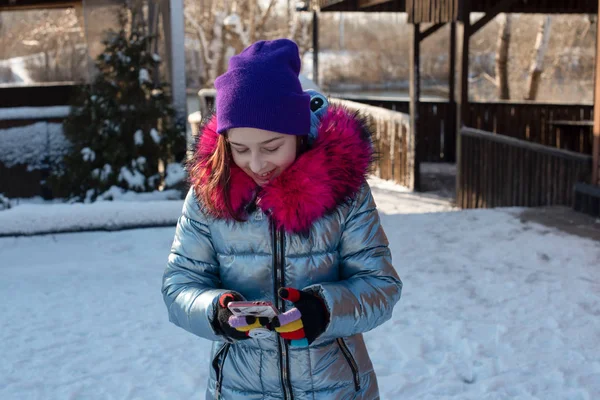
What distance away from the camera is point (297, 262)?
87.9 inches

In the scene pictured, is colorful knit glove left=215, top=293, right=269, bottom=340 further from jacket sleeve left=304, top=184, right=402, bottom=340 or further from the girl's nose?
the girl's nose

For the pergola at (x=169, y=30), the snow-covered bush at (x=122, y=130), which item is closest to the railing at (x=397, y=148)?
the pergola at (x=169, y=30)

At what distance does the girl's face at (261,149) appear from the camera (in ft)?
7.14

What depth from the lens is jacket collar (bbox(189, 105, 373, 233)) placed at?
221 cm

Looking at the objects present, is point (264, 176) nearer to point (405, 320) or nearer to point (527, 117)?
point (405, 320)

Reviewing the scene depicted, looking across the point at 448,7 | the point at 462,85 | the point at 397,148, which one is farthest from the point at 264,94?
the point at 397,148

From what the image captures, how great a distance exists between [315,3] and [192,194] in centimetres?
1294

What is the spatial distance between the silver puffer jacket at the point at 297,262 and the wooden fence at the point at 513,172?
6348 millimetres

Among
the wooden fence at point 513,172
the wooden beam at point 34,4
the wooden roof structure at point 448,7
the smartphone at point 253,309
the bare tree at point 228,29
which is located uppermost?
the bare tree at point 228,29

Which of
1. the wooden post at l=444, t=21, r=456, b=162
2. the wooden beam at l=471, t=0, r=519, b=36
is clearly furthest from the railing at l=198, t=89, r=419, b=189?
the wooden post at l=444, t=21, r=456, b=162

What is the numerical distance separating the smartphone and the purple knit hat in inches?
17.9

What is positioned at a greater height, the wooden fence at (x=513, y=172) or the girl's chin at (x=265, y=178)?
the girl's chin at (x=265, y=178)

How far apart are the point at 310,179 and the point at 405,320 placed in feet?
9.80

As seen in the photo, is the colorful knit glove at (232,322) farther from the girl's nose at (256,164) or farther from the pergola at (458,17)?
the pergola at (458,17)
